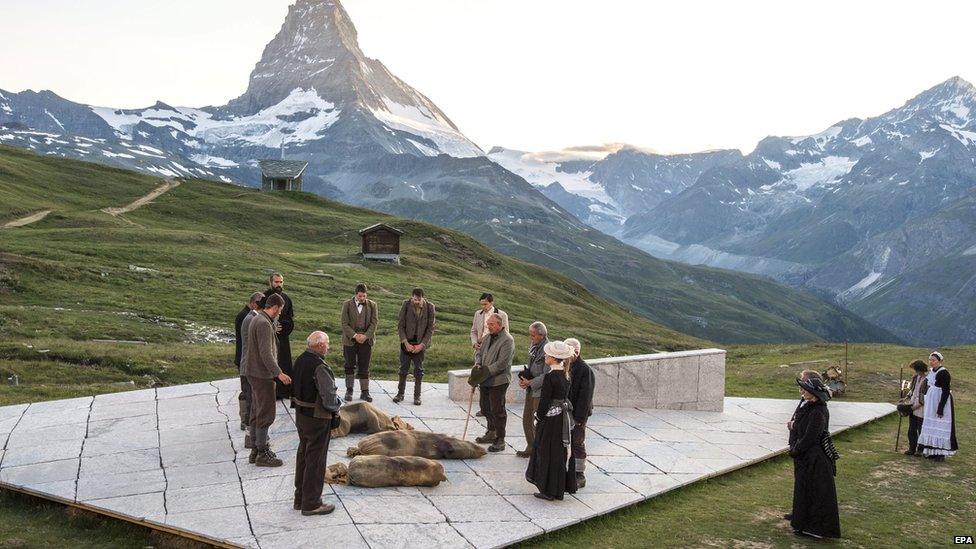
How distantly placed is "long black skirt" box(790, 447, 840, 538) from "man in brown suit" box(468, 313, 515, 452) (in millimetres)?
6306

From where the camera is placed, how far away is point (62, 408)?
62.6 ft

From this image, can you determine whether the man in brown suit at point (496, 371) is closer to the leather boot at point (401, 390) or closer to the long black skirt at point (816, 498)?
the leather boot at point (401, 390)

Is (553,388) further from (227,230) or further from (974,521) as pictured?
(227,230)

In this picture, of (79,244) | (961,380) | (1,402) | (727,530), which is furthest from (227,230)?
(727,530)

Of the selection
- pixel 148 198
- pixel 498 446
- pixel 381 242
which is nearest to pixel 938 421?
pixel 498 446

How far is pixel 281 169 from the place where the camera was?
13425 cm

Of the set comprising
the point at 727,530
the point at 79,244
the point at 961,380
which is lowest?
the point at 727,530

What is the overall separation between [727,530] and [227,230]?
242ft

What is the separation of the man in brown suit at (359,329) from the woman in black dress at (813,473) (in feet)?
34.8

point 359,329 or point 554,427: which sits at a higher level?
point 359,329

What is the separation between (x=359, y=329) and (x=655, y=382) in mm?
9545

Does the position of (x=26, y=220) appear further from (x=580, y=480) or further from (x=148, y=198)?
(x=580, y=480)

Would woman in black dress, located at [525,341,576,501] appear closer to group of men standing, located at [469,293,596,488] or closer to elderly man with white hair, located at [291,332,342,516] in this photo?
group of men standing, located at [469,293,596,488]

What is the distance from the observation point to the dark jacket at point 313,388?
42.4 feet
